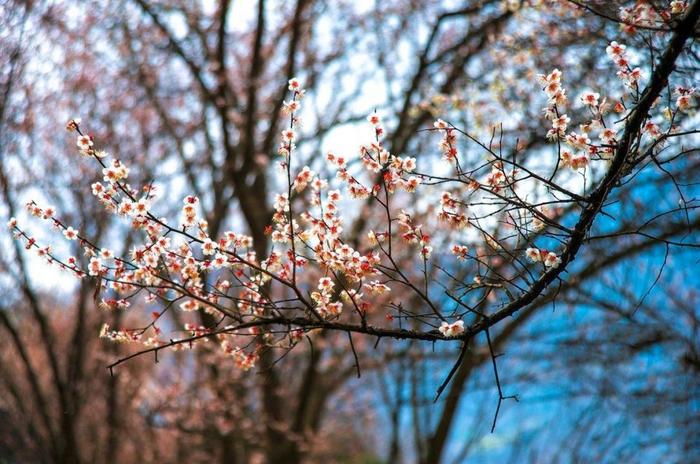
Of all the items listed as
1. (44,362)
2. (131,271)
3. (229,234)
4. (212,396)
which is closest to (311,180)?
(229,234)

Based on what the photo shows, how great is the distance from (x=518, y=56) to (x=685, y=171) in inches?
64.4

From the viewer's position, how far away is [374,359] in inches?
369

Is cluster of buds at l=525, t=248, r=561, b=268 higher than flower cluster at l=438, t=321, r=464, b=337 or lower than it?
higher

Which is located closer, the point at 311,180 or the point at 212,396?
the point at 311,180

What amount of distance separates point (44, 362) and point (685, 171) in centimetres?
1351

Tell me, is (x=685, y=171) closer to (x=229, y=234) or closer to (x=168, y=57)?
(x=229, y=234)

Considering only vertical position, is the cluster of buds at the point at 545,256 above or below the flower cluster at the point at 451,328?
above

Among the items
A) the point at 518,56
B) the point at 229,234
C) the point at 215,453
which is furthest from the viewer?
the point at 215,453

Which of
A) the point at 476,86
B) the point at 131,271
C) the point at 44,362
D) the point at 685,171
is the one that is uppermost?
the point at 44,362

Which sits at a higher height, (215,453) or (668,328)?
(215,453)

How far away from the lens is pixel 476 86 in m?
6.82

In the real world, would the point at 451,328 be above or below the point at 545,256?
below

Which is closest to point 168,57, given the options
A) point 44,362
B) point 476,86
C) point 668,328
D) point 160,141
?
point 160,141

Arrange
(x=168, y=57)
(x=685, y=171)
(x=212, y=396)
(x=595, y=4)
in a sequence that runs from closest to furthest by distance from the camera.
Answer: (x=595, y=4) < (x=685, y=171) < (x=168, y=57) < (x=212, y=396)
